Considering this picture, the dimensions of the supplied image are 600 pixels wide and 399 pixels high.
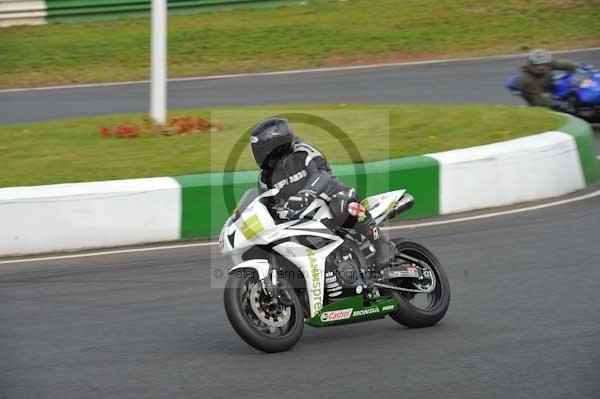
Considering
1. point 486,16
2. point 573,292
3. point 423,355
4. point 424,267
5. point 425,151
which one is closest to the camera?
point 423,355

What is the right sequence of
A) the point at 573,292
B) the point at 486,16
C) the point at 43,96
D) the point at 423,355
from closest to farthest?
the point at 423,355, the point at 573,292, the point at 43,96, the point at 486,16

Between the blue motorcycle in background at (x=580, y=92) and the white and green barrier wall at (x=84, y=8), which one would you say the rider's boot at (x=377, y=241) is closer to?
the blue motorcycle in background at (x=580, y=92)

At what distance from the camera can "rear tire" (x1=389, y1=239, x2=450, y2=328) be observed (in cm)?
680

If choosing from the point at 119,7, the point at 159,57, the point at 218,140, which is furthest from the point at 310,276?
Result: the point at 119,7

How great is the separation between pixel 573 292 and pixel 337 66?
14389mm

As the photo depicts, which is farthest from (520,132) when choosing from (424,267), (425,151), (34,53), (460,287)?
(34,53)

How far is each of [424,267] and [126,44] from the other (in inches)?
666

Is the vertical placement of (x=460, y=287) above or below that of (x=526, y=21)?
below

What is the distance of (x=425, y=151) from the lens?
36.6ft

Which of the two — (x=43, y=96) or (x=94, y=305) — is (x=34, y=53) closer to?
(x=43, y=96)

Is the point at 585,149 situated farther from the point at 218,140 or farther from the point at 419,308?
the point at 419,308

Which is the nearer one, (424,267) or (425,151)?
(424,267)

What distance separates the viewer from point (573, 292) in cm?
752

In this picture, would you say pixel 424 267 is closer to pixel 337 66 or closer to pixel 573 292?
pixel 573 292
